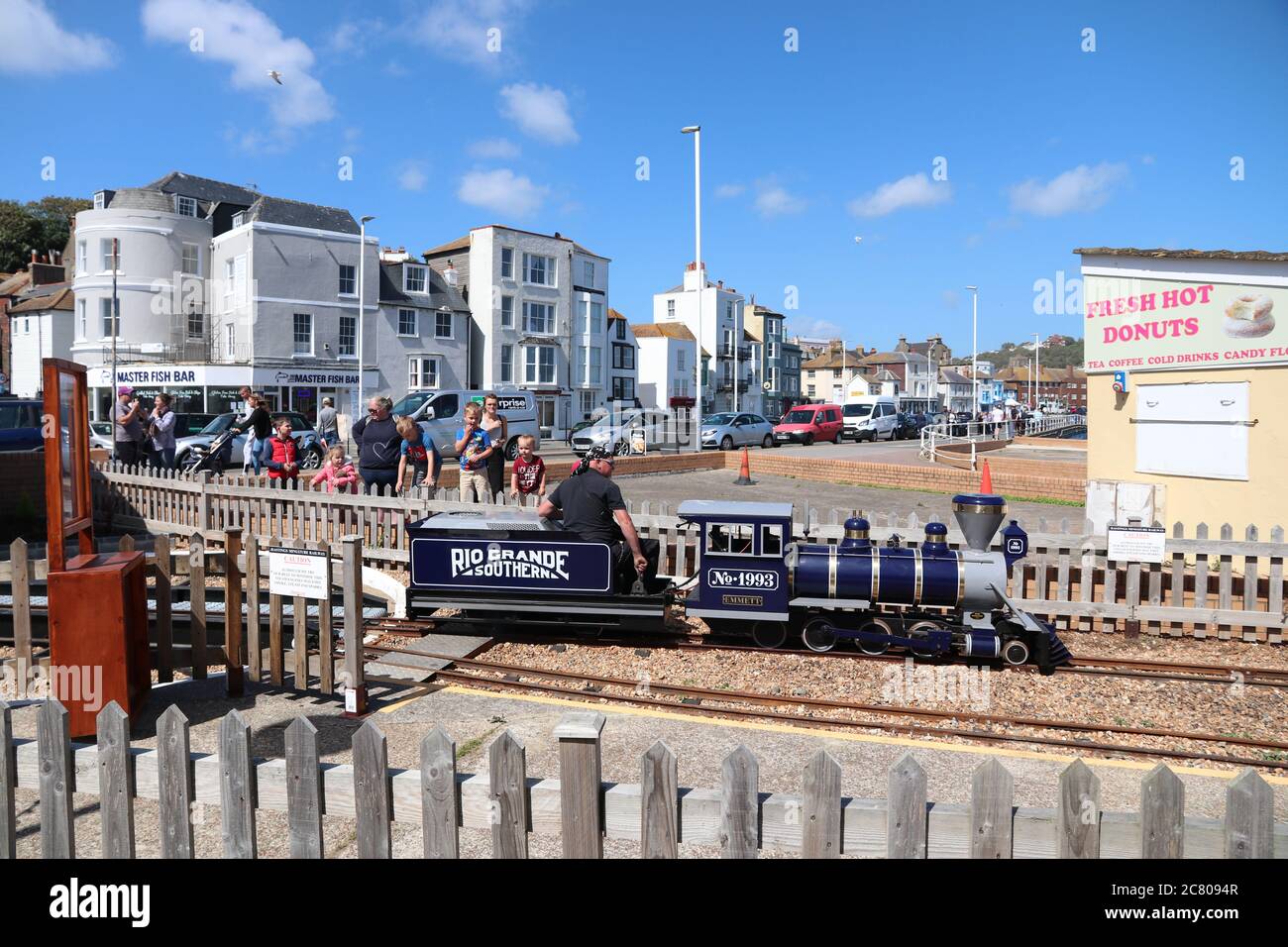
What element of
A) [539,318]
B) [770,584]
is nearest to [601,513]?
[770,584]

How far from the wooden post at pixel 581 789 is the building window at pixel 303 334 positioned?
43.3m

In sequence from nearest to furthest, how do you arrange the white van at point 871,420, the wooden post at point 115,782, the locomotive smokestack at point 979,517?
the wooden post at point 115,782
the locomotive smokestack at point 979,517
the white van at point 871,420

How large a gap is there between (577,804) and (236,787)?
51.2 inches

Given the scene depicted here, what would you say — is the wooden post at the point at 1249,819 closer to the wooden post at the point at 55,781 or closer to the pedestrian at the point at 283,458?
the wooden post at the point at 55,781

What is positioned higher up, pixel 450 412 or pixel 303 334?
pixel 303 334

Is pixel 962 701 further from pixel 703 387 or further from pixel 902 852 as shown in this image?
pixel 703 387

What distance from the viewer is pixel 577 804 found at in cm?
307

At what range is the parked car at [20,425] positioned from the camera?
1650 centimetres

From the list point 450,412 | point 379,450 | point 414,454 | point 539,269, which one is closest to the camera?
point 379,450

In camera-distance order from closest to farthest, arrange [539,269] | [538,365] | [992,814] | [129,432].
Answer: [992,814] → [129,432] → [538,365] → [539,269]

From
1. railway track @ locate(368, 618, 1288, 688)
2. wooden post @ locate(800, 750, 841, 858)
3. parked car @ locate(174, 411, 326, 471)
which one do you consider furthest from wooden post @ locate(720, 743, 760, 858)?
parked car @ locate(174, 411, 326, 471)

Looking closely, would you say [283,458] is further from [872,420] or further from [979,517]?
[872,420]

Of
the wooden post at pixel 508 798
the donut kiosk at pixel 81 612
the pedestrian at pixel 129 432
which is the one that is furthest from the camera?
the pedestrian at pixel 129 432

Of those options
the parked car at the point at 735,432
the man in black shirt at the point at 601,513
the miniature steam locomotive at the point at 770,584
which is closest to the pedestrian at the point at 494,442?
the miniature steam locomotive at the point at 770,584
